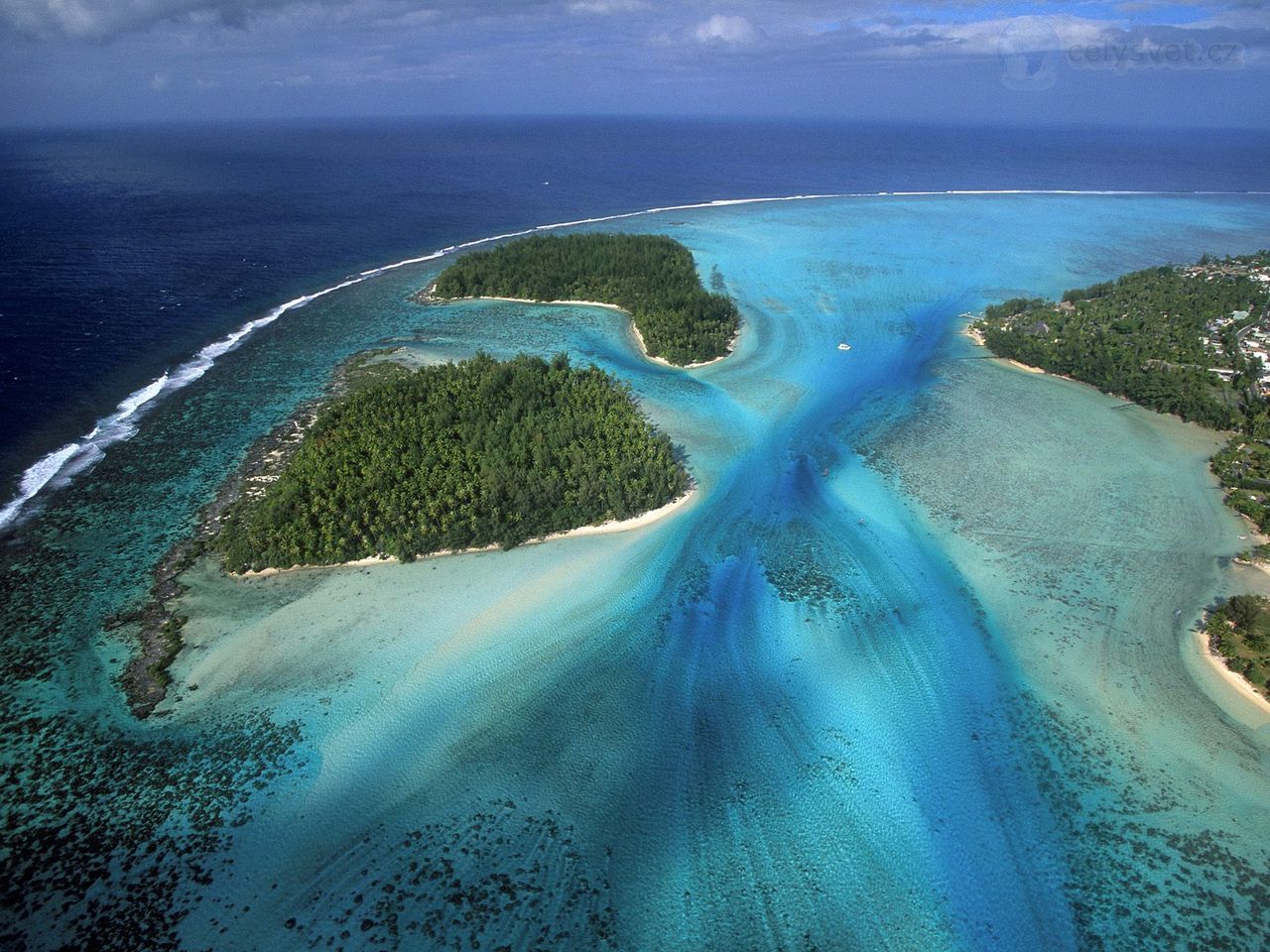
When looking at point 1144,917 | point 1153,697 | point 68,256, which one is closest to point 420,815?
point 1144,917

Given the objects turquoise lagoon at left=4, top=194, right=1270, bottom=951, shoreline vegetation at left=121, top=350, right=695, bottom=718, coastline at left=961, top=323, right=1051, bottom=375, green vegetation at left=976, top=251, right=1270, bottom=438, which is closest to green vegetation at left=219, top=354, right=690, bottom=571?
shoreline vegetation at left=121, top=350, right=695, bottom=718

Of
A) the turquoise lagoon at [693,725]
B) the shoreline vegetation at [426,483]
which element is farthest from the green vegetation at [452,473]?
the turquoise lagoon at [693,725]

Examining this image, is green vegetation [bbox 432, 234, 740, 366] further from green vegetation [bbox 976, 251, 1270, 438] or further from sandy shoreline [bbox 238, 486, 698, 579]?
green vegetation [bbox 976, 251, 1270, 438]

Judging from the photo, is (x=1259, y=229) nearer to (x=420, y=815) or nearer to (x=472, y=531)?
(x=472, y=531)

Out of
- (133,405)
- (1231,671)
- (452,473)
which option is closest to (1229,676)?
(1231,671)

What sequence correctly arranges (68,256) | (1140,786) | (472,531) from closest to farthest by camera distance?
(1140,786) → (472,531) → (68,256)

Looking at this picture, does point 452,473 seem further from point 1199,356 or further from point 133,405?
point 1199,356
